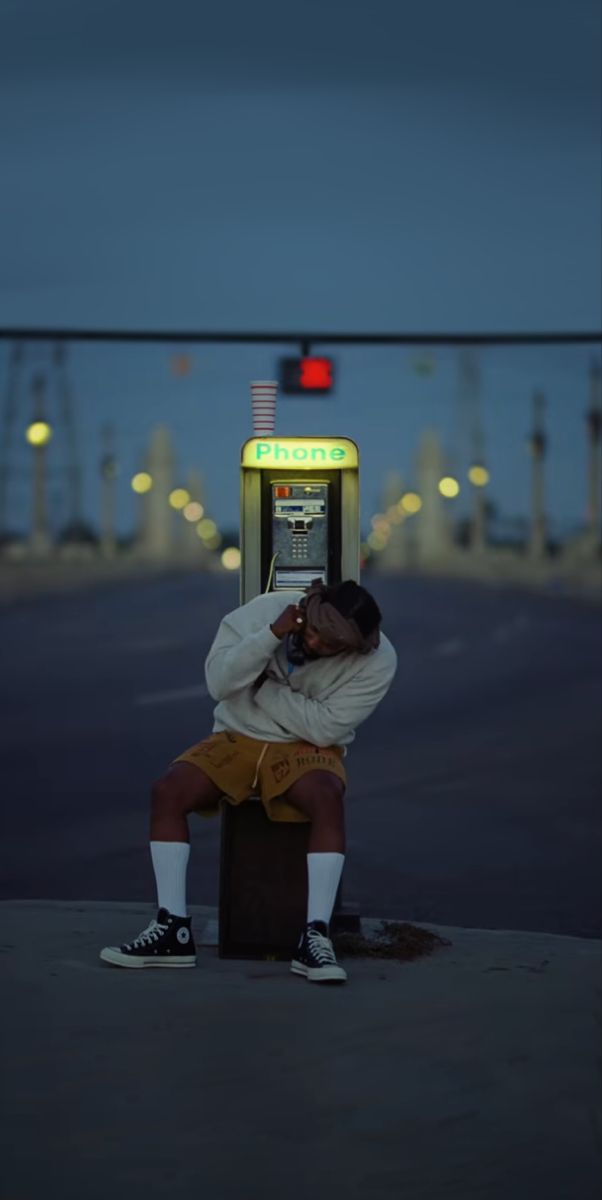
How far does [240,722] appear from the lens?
8.26 meters

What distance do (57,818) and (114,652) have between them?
1926 centimetres

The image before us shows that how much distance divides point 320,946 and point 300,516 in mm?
2006

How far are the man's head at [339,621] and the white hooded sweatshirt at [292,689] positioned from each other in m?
0.10

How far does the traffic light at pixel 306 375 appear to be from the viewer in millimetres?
9734

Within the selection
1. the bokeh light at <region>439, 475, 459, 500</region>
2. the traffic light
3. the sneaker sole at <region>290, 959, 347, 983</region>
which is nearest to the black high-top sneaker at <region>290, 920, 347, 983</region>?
the sneaker sole at <region>290, 959, 347, 983</region>

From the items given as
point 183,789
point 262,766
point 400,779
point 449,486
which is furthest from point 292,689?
point 400,779

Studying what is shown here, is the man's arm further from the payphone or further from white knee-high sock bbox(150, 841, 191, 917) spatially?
the payphone

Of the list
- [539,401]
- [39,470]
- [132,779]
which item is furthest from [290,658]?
[539,401]

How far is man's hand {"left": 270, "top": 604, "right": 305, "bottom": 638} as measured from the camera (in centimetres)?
799

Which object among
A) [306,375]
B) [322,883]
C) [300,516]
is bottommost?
[322,883]

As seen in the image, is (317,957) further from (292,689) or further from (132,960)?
(292,689)

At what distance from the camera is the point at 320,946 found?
7.67 meters

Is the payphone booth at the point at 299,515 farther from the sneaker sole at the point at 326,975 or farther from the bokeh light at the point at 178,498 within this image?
the bokeh light at the point at 178,498

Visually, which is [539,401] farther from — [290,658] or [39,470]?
[290,658]
